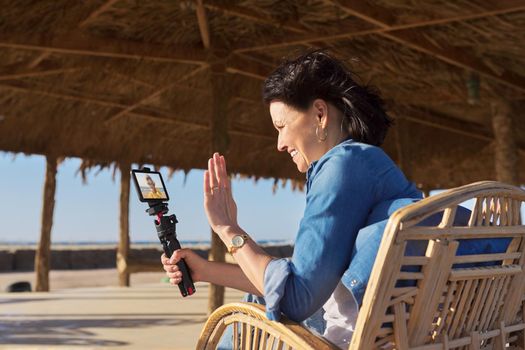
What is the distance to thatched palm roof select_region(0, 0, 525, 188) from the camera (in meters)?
4.65

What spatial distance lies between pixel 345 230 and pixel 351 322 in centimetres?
20

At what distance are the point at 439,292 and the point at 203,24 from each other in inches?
160

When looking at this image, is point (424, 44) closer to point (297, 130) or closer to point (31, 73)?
point (31, 73)

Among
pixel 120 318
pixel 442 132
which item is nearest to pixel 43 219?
pixel 120 318

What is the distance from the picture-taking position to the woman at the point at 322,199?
105 centimetres

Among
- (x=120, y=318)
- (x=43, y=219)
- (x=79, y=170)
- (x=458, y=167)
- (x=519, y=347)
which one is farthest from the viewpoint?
(x=458, y=167)

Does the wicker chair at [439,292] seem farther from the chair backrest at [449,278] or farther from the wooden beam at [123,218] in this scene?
the wooden beam at [123,218]

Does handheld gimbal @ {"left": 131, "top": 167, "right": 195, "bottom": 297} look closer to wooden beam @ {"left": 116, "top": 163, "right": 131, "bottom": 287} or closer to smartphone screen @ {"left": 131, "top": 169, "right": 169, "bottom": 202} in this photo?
smartphone screen @ {"left": 131, "top": 169, "right": 169, "bottom": 202}

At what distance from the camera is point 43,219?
8.21m

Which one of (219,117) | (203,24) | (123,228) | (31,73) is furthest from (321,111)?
(123,228)

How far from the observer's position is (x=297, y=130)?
1250 mm

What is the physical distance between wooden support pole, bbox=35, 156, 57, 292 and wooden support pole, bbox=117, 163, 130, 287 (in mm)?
904

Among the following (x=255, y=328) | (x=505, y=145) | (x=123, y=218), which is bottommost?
(x=123, y=218)

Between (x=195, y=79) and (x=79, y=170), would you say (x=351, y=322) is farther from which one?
(x=79, y=170)
